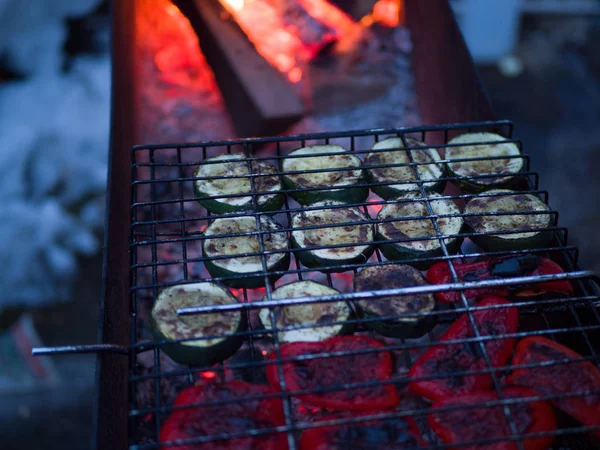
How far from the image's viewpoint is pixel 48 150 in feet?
17.6

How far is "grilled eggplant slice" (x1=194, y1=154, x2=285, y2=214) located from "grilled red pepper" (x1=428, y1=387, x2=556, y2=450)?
1.27m

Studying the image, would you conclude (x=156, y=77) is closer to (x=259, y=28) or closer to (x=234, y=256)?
(x=259, y=28)

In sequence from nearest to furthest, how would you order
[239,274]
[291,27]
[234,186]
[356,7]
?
[239,274] < [234,186] < [356,7] < [291,27]

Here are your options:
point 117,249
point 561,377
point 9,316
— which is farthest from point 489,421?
point 9,316

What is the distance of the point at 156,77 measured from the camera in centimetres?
454

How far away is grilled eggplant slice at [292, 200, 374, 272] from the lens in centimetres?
256

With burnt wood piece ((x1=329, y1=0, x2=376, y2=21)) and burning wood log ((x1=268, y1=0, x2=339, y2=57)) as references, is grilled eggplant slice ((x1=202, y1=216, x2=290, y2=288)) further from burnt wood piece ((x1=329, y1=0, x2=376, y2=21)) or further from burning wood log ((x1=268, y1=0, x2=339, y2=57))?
burnt wood piece ((x1=329, y1=0, x2=376, y2=21))

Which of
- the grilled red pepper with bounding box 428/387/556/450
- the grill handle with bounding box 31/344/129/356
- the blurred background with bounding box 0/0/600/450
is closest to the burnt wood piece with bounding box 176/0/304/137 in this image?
the blurred background with bounding box 0/0/600/450

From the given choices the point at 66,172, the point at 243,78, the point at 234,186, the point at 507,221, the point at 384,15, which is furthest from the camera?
the point at 66,172

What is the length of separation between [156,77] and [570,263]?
342 cm

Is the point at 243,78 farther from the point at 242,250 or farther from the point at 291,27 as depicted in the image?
the point at 242,250

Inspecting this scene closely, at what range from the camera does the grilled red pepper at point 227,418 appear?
1951mm

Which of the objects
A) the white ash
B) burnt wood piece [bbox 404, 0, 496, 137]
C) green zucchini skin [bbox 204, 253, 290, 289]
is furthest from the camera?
the white ash

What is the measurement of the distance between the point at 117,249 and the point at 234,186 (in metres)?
0.68
